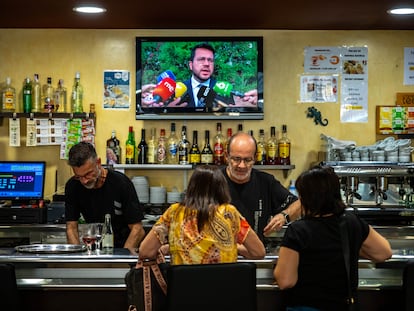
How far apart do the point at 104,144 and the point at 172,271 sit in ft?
12.0

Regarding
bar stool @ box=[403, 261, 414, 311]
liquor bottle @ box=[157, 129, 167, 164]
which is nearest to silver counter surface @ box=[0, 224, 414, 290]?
bar stool @ box=[403, 261, 414, 311]

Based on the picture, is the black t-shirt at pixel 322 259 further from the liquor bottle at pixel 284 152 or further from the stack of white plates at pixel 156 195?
the stack of white plates at pixel 156 195

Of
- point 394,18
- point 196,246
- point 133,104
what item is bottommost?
point 196,246

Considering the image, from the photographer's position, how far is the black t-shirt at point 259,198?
174 inches

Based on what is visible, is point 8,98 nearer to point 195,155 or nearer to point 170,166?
point 170,166

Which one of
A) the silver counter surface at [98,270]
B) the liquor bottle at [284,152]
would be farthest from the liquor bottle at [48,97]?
the silver counter surface at [98,270]

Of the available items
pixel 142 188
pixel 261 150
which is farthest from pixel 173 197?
pixel 261 150

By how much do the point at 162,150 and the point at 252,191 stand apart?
1.98 m

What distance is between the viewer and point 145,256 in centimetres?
318

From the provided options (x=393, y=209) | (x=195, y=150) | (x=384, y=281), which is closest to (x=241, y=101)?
(x=195, y=150)

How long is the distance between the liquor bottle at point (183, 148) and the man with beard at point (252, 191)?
178 cm

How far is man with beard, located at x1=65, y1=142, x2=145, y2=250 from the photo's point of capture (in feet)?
14.6

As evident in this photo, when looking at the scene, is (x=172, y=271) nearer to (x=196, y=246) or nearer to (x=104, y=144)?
(x=196, y=246)

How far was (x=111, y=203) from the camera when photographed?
448 centimetres
